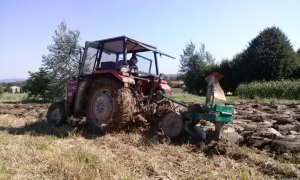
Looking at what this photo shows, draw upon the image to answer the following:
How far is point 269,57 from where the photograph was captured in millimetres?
27406

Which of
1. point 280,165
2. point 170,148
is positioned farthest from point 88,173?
point 280,165

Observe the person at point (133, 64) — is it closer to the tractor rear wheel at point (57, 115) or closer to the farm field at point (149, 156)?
the farm field at point (149, 156)

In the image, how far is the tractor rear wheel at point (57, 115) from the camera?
308 inches

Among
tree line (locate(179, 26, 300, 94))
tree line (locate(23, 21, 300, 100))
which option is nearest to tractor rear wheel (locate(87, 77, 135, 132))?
tree line (locate(23, 21, 300, 100))

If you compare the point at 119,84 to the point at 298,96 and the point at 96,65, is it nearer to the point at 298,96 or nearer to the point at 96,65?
the point at 96,65

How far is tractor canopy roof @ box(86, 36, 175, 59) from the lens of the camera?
22.9ft

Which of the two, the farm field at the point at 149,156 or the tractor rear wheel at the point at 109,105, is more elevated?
the tractor rear wheel at the point at 109,105

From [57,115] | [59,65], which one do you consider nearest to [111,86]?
[57,115]

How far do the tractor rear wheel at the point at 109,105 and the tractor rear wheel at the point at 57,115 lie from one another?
91 cm

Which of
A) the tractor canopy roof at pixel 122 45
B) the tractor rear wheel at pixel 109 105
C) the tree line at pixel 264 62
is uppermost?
the tree line at pixel 264 62

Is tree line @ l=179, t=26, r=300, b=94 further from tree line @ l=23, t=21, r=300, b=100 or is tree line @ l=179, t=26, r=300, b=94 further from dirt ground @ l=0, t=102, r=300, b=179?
dirt ground @ l=0, t=102, r=300, b=179

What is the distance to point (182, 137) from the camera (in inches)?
240

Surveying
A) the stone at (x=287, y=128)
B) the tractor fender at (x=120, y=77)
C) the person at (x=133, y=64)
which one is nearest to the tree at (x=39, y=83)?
the person at (x=133, y=64)

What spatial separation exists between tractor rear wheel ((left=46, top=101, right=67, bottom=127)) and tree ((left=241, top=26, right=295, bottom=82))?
22619 mm
